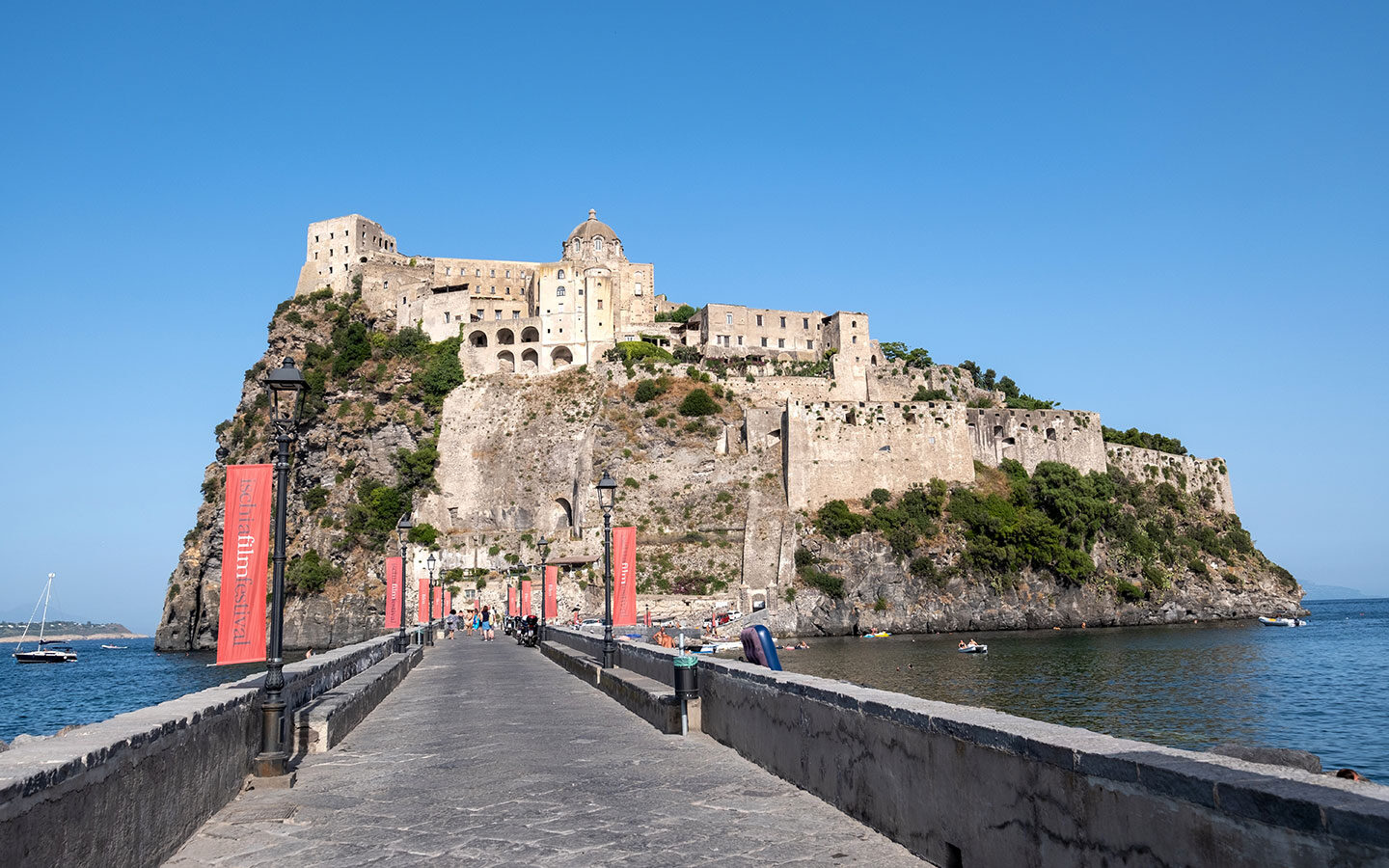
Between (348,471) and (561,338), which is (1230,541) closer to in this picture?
(561,338)

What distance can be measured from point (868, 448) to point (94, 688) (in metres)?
47.5

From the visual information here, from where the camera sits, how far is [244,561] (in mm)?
10867

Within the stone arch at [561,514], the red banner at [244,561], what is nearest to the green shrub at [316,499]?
the stone arch at [561,514]

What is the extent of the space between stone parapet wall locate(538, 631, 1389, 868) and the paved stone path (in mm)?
320

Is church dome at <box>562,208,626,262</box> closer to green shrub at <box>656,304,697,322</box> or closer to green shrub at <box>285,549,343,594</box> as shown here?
green shrub at <box>656,304,697,322</box>

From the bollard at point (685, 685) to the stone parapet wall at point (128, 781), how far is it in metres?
4.33

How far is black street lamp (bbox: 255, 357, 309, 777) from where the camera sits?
8797 mm

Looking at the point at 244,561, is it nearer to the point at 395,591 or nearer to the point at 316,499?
the point at 395,591

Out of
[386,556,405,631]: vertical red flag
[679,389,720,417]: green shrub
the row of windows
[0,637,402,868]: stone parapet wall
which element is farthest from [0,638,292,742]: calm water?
the row of windows

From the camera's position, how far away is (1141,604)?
223 feet

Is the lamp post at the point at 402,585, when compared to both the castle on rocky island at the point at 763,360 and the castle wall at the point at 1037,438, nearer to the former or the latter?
the castle on rocky island at the point at 763,360

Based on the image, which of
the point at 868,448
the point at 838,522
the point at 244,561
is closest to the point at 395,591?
the point at 244,561

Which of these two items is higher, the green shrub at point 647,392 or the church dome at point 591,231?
the church dome at point 591,231

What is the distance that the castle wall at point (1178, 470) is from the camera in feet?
245
